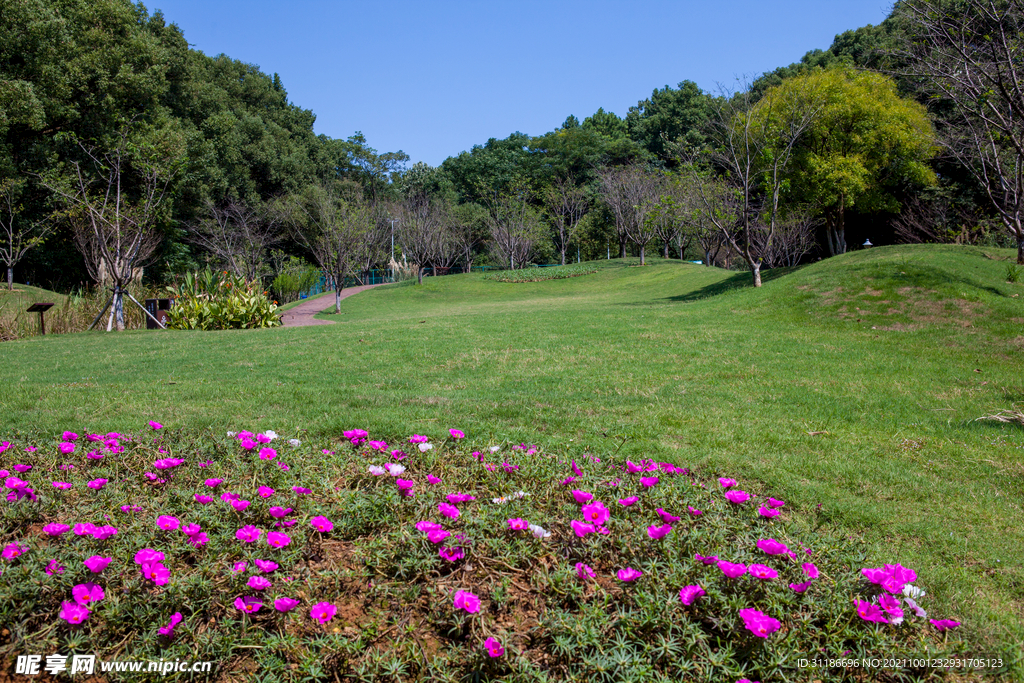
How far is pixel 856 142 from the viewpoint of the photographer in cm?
2303

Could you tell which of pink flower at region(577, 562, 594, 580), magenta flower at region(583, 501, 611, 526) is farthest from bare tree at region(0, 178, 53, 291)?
pink flower at region(577, 562, 594, 580)

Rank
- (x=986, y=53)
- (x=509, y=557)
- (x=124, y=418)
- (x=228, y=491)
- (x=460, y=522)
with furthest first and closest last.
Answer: (x=986, y=53) → (x=124, y=418) → (x=228, y=491) → (x=460, y=522) → (x=509, y=557)

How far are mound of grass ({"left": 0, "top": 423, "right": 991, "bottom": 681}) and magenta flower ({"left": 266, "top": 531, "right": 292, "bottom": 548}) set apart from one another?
0.7 inches

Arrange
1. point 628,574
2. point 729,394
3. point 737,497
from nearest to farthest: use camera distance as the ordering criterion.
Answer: point 628,574, point 737,497, point 729,394

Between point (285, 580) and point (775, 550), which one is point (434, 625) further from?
point (775, 550)

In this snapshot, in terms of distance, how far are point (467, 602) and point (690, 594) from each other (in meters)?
0.74

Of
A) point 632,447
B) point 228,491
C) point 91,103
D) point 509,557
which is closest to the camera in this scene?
point 509,557

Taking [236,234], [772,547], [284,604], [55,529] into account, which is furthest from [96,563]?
[236,234]

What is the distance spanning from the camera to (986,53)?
10102 mm

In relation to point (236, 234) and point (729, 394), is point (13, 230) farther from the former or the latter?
point (729, 394)

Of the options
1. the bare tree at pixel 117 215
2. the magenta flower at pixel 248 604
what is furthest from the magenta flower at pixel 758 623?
the bare tree at pixel 117 215

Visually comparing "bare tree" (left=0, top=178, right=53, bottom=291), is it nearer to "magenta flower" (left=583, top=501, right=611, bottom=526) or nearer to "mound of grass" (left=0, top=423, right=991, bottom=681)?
"mound of grass" (left=0, top=423, right=991, bottom=681)

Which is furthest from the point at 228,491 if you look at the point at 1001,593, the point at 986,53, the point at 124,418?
the point at 986,53

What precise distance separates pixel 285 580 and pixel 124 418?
3.28 m
